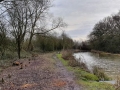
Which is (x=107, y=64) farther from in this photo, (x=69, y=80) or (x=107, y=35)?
(x=107, y=35)

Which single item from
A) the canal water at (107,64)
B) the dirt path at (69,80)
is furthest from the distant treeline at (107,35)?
the dirt path at (69,80)

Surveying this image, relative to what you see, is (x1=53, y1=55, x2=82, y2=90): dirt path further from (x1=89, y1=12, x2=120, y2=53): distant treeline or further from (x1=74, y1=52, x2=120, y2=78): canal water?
(x1=89, y1=12, x2=120, y2=53): distant treeline

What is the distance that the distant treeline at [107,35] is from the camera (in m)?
54.2

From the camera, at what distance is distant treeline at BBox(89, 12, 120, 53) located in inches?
2132

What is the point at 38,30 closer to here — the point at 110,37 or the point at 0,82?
the point at 110,37

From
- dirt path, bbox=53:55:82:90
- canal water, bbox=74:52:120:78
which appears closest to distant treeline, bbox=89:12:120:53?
canal water, bbox=74:52:120:78

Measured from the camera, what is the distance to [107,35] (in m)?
59.3

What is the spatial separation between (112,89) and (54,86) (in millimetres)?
2748

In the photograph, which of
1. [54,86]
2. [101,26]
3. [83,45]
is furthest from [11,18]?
[83,45]

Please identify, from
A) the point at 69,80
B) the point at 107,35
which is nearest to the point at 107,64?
the point at 69,80

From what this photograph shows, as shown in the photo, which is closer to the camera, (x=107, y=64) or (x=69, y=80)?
(x=69, y=80)

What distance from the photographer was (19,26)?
25.4 meters

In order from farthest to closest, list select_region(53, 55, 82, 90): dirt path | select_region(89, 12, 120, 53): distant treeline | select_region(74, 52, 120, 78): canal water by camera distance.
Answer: select_region(89, 12, 120, 53): distant treeline < select_region(74, 52, 120, 78): canal water < select_region(53, 55, 82, 90): dirt path

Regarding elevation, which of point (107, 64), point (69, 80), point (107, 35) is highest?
point (107, 35)
